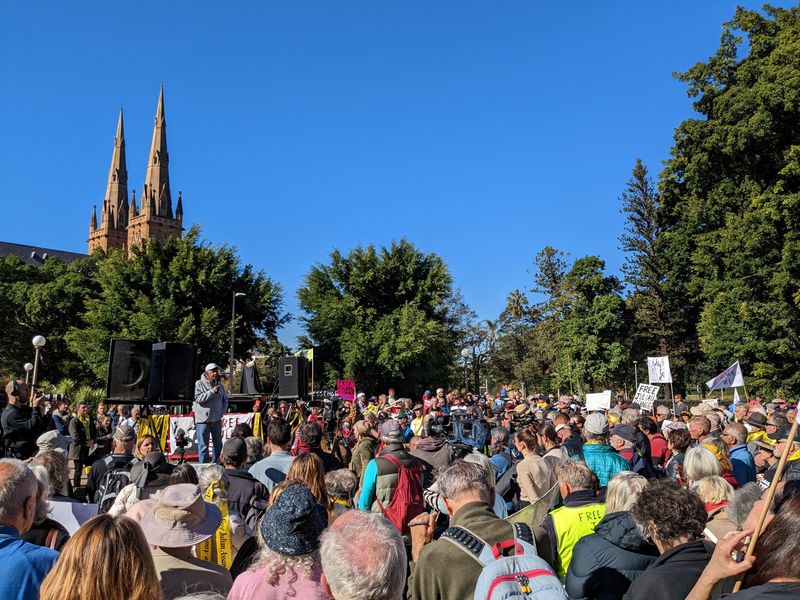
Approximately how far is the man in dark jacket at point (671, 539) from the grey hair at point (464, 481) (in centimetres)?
78

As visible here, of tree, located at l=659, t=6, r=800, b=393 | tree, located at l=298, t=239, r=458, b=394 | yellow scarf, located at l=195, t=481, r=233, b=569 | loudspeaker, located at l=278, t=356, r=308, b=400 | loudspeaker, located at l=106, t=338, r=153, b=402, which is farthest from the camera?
tree, located at l=298, t=239, r=458, b=394

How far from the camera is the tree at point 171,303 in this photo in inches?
1550

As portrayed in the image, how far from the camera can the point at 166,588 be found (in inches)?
115

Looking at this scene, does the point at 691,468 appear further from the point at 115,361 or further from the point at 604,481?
the point at 115,361

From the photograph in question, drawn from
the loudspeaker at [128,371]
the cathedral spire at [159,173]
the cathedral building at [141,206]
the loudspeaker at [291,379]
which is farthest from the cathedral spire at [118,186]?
the loudspeaker at [128,371]

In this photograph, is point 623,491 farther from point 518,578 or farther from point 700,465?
point 518,578

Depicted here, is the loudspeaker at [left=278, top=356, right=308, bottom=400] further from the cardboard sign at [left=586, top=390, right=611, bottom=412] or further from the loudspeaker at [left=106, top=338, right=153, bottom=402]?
the cardboard sign at [left=586, top=390, right=611, bottom=412]

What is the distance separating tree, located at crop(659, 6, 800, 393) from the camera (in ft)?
98.8

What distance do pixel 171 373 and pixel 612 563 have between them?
31.2 feet

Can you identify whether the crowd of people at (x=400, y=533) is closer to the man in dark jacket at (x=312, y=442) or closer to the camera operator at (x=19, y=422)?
the man in dark jacket at (x=312, y=442)

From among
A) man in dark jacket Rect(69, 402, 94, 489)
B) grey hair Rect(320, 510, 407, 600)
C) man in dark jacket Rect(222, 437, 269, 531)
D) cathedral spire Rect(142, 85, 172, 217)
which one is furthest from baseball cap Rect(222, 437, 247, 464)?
cathedral spire Rect(142, 85, 172, 217)

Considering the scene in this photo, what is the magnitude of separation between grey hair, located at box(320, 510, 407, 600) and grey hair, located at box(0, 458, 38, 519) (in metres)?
1.53

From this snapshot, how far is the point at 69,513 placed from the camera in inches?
176

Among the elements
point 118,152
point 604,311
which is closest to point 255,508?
point 604,311
